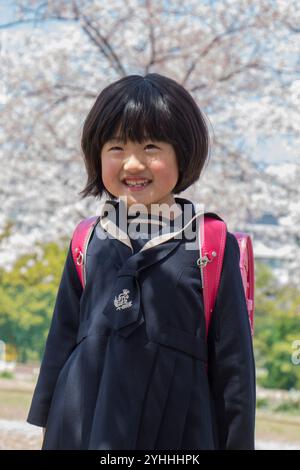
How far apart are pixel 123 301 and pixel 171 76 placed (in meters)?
6.84

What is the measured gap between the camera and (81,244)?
226 centimetres

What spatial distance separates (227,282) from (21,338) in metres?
10.3

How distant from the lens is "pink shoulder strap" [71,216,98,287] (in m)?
2.23

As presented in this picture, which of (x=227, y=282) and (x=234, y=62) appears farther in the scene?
(x=234, y=62)

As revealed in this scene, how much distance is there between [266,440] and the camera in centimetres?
750

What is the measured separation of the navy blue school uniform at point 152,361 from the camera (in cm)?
201

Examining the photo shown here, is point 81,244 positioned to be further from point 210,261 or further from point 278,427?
point 278,427

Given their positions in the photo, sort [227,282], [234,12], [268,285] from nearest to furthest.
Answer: [227,282] → [234,12] → [268,285]

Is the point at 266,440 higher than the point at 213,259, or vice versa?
the point at 266,440

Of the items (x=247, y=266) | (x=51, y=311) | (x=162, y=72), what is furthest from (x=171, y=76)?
(x=247, y=266)

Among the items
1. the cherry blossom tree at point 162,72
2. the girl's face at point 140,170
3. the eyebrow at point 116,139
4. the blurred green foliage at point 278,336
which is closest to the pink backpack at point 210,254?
the girl's face at point 140,170

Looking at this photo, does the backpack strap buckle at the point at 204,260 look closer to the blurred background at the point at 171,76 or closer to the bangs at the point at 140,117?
the bangs at the point at 140,117

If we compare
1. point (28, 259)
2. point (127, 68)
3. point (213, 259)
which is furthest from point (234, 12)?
point (213, 259)

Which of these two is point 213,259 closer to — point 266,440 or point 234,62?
point 266,440
